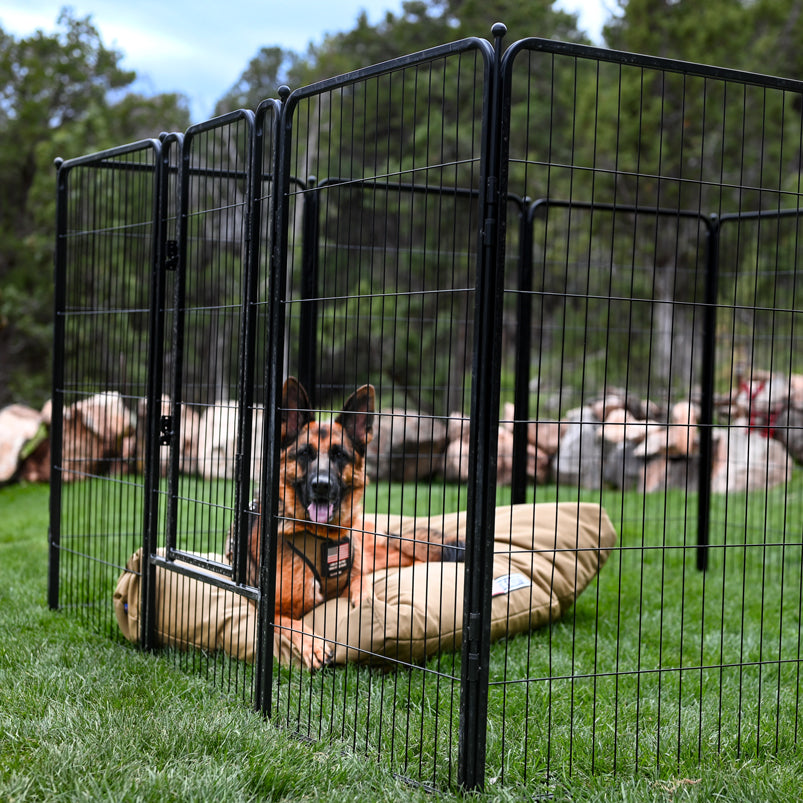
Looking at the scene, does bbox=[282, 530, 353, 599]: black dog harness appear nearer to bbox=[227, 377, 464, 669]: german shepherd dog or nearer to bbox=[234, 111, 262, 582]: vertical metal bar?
bbox=[227, 377, 464, 669]: german shepherd dog

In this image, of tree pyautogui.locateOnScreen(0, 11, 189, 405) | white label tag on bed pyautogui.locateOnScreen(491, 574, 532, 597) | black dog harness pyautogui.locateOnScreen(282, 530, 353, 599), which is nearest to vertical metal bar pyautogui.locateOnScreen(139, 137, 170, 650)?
black dog harness pyautogui.locateOnScreen(282, 530, 353, 599)

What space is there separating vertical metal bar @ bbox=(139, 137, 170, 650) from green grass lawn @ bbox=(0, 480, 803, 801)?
22cm

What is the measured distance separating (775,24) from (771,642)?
14.6 m

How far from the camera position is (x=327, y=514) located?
12.4 ft

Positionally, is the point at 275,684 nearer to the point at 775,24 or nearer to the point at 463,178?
the point at 463,178

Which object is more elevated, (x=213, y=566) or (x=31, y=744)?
(x=213, y=566)

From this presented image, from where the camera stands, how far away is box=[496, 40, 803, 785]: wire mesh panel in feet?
10.0

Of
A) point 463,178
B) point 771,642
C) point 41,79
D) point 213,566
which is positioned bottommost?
point 771,642

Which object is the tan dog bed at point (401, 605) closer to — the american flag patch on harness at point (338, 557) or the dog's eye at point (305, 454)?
the american flag patch on harness at point (338, 557)

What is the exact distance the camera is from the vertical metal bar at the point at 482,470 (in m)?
2.67

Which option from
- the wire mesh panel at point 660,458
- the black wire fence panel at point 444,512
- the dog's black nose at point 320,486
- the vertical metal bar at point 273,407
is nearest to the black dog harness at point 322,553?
the black wire fence panel at point 444,512

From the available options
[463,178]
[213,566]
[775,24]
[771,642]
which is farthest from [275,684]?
[775,24]

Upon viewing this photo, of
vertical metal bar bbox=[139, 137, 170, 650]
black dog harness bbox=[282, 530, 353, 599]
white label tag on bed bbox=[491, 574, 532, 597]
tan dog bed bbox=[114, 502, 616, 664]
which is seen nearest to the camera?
tan dog bed bbox=[114, 502, 616, 664]

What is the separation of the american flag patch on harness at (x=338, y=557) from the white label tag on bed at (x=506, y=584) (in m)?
0.72
